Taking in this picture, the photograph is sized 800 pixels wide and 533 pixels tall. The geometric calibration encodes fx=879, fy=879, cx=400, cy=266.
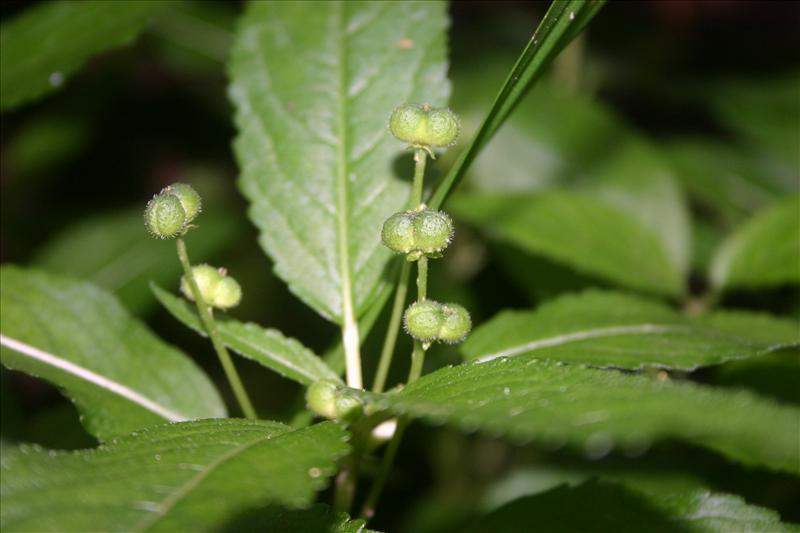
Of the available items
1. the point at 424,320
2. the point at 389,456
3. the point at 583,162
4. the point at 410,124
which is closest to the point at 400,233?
the point at 424,320

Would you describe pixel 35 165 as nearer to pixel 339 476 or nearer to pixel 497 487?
pixel 497 487

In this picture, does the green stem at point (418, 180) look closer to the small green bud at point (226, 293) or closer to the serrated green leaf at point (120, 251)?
the small green bud at point (226, 293)

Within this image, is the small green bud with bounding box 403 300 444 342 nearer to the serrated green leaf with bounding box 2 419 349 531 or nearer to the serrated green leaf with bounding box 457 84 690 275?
the serrated green leaf with bounding box 2 419 349 531

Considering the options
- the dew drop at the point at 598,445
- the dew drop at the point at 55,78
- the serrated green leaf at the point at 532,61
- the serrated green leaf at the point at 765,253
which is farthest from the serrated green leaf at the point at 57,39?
the serrated green leaf at the point at 765,253

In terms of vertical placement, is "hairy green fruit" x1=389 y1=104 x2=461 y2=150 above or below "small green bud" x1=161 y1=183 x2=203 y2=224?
above

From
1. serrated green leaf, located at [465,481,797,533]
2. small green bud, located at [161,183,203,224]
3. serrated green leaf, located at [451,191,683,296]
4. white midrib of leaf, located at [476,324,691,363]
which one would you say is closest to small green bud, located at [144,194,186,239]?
small green bud, located at [161,183,203,224]

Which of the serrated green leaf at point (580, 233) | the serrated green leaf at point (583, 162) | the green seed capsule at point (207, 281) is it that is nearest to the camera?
the green seed capsule at point (207, 281)

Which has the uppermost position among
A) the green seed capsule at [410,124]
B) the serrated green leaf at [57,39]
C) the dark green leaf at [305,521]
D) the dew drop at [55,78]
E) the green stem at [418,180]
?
the serrated green leaf at [57,39]
